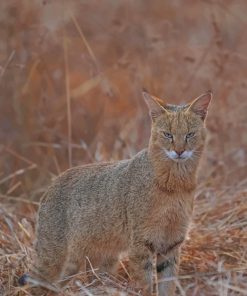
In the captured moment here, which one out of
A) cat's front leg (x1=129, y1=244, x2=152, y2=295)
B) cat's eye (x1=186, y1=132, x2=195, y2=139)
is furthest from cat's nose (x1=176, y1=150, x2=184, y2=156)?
cat's front leg (x1=129, y1=244, x2=152, y2=295)

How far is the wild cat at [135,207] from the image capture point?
5477 millimetres

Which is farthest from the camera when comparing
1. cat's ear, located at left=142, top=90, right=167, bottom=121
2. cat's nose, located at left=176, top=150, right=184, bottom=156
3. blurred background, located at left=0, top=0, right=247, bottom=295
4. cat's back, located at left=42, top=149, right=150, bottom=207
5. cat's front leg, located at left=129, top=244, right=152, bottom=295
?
blurred background, located at left=0, top=0, right=247, bottom=295

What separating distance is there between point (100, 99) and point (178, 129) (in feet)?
15.8

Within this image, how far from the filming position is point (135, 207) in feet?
18.2

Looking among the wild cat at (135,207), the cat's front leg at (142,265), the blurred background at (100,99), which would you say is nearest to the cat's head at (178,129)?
the wild cat at (135,207)

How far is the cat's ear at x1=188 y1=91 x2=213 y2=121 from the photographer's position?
18.2ft

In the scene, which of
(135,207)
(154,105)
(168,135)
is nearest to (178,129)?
(168,135)

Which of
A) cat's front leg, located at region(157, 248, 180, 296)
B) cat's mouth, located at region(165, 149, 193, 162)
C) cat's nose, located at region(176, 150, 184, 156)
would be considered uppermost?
cat's nose, located at region(176, 150, 184, 156)

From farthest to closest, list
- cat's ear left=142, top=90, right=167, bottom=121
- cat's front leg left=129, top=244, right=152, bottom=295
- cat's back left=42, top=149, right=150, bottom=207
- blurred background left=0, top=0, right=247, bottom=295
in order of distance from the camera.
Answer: blurred background left=0, top=0, right=247, bottom=295
cat's back left=42, top=149, right=150, bottom=207
cat's ear left=142, top=90, right=167, bottom=121
cat's front leg left=129, top=244, right=152, bottom=295

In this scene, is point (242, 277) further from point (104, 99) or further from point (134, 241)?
point (104, 99)

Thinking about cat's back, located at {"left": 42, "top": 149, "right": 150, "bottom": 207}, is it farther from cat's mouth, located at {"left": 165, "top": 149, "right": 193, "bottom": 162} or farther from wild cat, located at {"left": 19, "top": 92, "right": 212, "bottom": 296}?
cat's mouth, located at {"left": 165, "top": 149, "right": 193, "bottom": 162}

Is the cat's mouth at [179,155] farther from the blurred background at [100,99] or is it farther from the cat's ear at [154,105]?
the blurred background at [100,99]

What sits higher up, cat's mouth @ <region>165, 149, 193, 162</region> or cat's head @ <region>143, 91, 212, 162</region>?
cat's head @ <region>143, 91, 212, 162</region>

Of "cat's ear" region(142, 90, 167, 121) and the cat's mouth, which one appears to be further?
"cat's ear" region(142, 90, 167, 121)
